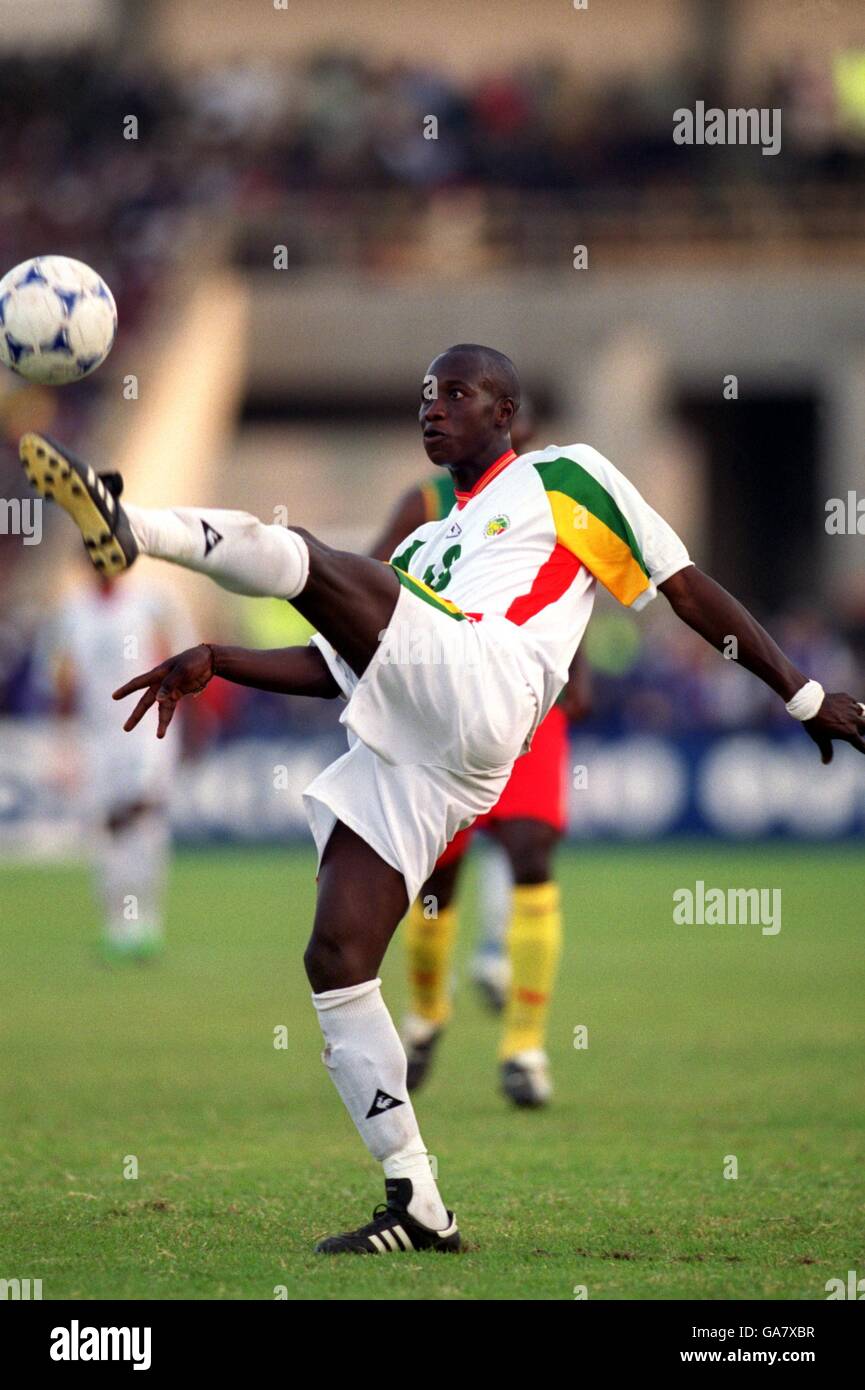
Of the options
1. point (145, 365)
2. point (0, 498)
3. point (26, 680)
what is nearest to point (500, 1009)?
point (26, 680)

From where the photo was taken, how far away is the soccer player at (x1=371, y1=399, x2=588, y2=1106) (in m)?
8.15

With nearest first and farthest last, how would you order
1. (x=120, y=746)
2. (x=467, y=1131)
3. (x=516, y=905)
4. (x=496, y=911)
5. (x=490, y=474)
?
(x=490, y=474)
(x=467, y=1131)
(x=516, y=905)
(x=496, y=911)
(x=120, y=746)

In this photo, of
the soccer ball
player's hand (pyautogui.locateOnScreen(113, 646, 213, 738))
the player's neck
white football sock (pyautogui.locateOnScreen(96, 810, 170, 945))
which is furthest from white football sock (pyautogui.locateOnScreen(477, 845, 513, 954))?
the soccer ball

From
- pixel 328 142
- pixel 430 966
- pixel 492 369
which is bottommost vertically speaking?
pixel 430 966

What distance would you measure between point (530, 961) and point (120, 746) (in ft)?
20.9

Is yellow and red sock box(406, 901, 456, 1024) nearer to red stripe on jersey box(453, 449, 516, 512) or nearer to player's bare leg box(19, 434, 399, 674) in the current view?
red stripe on jersey box(453, 449, 516, 512)

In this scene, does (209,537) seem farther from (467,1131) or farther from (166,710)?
(467,1131)

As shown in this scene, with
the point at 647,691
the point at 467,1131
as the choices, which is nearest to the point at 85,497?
the point at 467,1131

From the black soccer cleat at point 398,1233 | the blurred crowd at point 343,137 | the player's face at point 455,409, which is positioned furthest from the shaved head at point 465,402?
the blurred crowd at point 343,137

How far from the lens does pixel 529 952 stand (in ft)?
27.3

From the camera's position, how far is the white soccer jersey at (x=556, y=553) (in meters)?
5.57

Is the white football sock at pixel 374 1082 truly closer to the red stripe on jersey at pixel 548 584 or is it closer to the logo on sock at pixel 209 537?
the red stripe on jersey at pixel 548 584

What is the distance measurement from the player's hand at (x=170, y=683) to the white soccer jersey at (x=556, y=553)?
2.32 ft
